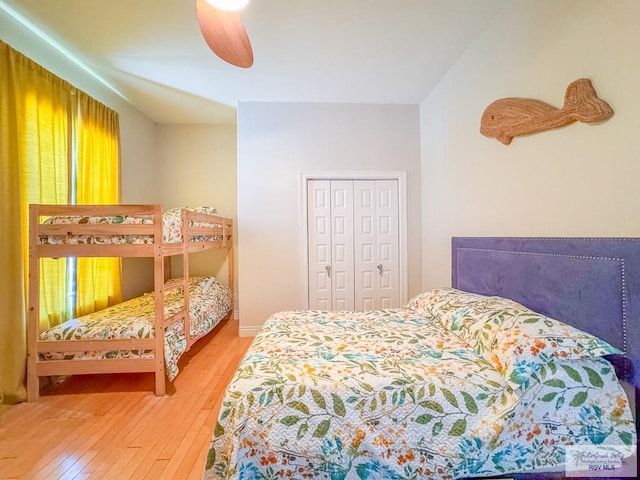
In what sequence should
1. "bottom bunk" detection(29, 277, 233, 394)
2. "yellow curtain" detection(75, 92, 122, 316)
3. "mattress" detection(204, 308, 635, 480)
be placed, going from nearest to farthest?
"mattress" detection(204, 308, 635, 480) → "bottom bunk" detection(29, 277, 233, 394) → "yellow curtain" detection(75, 92, 122, 316)

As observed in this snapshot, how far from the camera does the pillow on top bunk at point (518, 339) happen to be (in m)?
1.03

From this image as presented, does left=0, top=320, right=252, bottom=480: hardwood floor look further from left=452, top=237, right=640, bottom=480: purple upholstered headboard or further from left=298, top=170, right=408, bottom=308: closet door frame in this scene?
left=452, top=237, right=640, bottom=480: purple upholstered headboard

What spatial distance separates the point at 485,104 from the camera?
1.97m

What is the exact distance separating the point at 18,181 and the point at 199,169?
6.63 feet

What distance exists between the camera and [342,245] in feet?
10.3

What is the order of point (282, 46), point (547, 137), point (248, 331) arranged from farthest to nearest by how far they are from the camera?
point (248, 331)
point (282, 46)
point (547, 137)

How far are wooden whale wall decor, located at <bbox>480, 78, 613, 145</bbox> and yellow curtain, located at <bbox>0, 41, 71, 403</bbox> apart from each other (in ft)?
11.0

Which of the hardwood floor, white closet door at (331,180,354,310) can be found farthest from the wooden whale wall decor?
the hardwood floor

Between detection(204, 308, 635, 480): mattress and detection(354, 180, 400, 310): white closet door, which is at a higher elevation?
detection(354, 180, 400, 310): white closet door

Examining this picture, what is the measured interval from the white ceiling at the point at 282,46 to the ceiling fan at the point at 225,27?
534 millimetres

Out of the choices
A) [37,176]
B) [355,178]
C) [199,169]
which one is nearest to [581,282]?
[355,178]

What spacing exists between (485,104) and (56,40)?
11.3 ft

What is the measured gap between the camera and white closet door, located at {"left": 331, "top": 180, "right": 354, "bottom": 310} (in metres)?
3.12

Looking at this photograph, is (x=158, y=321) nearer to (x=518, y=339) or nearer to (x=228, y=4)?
(x=228, y=4)
